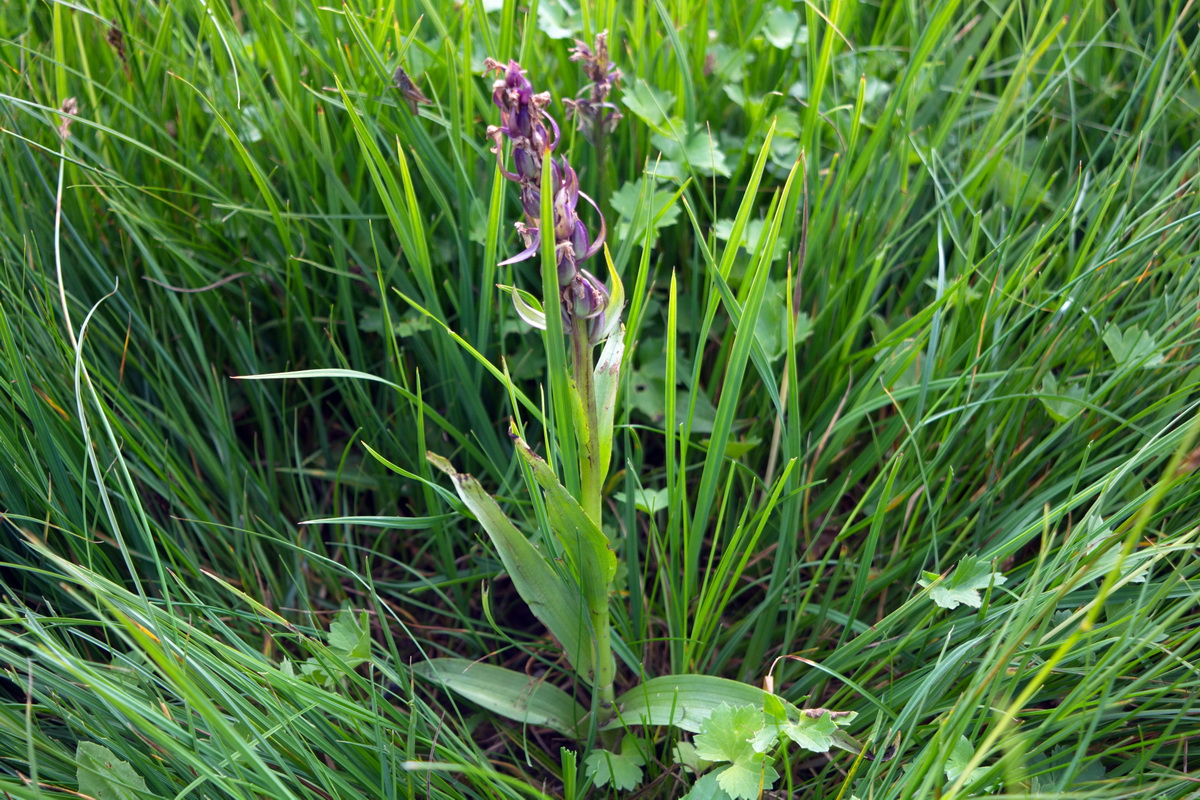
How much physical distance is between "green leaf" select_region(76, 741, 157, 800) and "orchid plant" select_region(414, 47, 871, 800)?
447 mm

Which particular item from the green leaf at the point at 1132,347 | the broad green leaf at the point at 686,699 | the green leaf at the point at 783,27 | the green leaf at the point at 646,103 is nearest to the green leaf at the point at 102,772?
the broad green leaf at the point at 686,699

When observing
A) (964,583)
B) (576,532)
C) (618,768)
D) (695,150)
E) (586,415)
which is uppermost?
(695,150)

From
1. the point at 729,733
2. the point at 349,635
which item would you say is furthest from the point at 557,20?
the point at 729,733

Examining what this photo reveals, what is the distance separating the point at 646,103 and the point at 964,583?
3.65 feet

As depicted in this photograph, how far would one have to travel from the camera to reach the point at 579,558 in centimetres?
119

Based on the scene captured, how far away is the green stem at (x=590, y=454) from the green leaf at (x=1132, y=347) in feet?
3.11

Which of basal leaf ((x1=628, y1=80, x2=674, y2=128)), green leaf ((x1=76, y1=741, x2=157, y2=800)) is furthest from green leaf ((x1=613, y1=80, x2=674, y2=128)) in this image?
green leaf ((x1=76, y1=741, x2=157, y2=800))

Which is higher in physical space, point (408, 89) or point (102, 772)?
point (408, 89)

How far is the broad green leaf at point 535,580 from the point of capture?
1.16m

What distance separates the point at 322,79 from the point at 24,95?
0.64 metres

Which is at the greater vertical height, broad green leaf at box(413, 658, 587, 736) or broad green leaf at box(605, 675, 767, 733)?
broad green leaf at box(605, 675, 767, 733)

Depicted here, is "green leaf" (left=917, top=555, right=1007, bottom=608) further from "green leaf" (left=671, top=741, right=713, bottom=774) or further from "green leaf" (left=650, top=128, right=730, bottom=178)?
"green leaf" (left=650, top=128, right=730, bottom=178)

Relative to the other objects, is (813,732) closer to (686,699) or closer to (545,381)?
(686,699)

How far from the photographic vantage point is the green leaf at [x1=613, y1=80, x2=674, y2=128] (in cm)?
164
